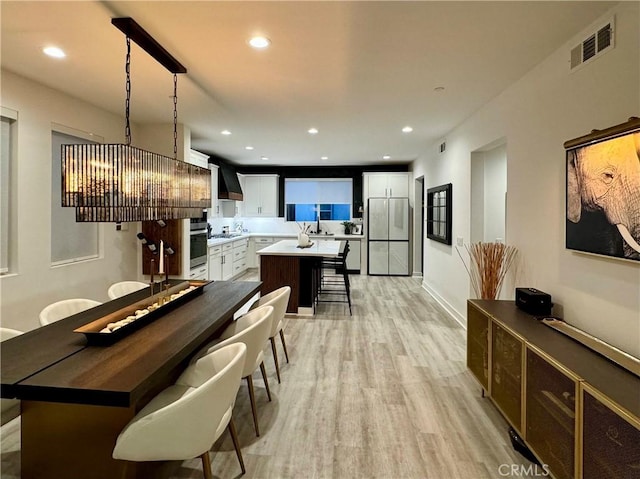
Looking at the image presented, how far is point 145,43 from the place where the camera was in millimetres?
2393

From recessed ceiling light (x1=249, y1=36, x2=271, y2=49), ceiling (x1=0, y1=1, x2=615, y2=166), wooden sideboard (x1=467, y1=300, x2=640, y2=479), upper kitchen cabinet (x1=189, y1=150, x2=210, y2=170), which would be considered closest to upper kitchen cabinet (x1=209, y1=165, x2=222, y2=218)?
upper kitchen cabinet (x1=189, y1=150, x2=210, y2=170)

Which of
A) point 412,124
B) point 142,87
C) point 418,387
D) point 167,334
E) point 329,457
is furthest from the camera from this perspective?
point 412,124

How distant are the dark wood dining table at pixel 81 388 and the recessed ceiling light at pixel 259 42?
6.39 feet

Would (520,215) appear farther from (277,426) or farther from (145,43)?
(145,43)

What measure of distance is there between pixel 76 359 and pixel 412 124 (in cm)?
437

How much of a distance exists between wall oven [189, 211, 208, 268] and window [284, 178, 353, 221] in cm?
351

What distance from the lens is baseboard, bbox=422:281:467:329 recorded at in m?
4.50

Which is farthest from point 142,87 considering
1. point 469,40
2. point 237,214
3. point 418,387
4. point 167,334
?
point 237,214

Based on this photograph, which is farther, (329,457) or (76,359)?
(329,457)

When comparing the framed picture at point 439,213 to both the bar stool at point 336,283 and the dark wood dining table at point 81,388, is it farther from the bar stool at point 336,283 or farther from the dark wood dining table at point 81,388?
the dark wood dining table at point 81,388

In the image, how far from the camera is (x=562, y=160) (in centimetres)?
245

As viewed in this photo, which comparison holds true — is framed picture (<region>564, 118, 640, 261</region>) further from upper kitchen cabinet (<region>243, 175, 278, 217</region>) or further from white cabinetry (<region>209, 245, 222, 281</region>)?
upper kitchen cabinet (<region>243, 175, 278, 217</region>)

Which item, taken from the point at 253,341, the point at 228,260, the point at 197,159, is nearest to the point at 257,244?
the point at 228,260

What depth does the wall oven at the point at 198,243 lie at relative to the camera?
526cm
